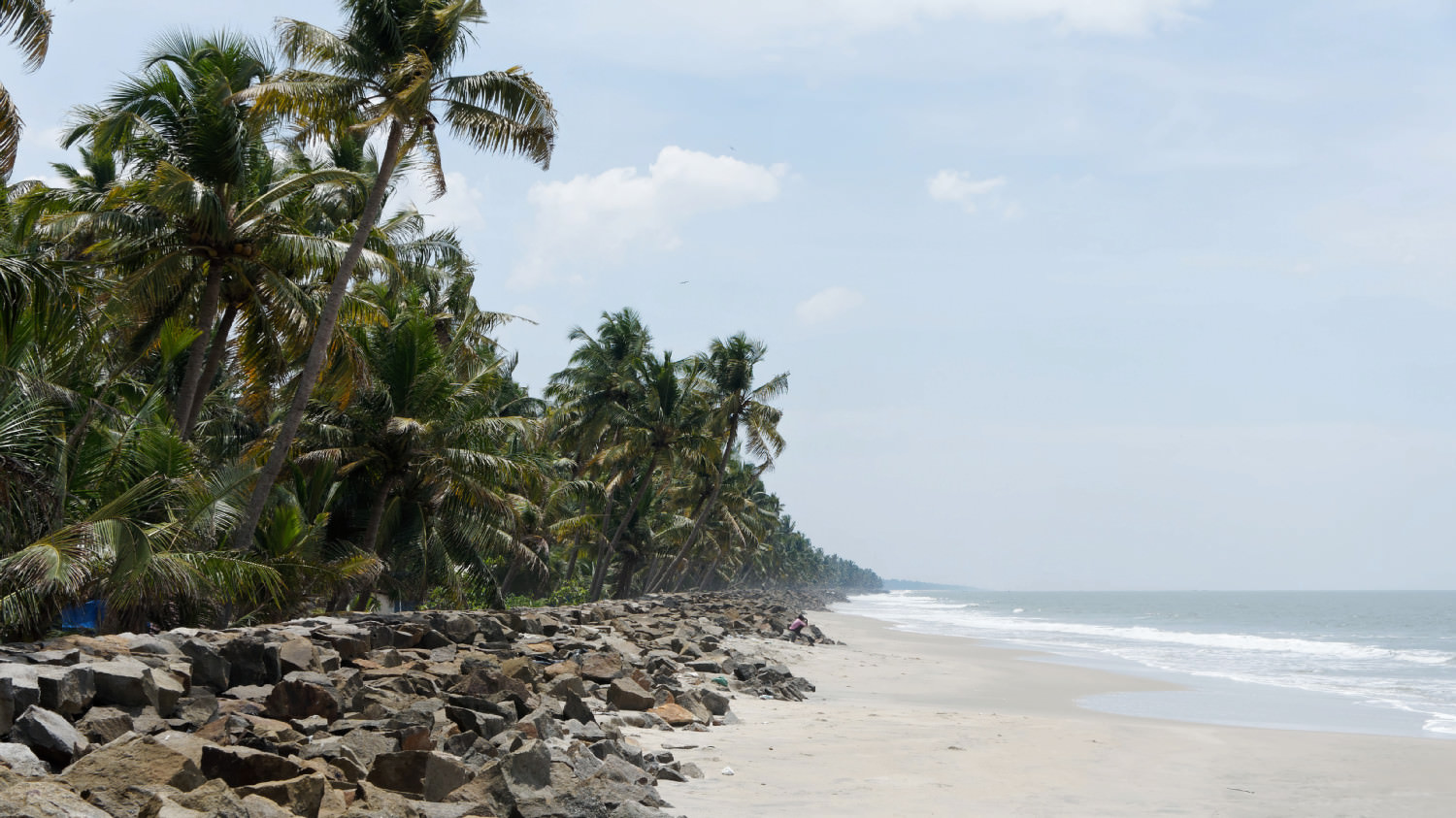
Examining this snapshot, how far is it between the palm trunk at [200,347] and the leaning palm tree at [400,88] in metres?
1.19

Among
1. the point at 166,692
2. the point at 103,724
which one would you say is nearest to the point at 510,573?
the point at 166,692

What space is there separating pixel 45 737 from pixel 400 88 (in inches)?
419

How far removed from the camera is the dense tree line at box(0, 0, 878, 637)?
29.8 feet

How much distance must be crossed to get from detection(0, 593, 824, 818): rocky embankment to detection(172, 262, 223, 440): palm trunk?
428cm

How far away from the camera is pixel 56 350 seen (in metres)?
8.91

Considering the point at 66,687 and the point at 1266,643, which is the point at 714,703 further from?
the point at 1266,643

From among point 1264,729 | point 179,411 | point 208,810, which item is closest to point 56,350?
point 179,411

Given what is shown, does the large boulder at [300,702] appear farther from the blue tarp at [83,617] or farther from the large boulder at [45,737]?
the blue tarp at [83,617]

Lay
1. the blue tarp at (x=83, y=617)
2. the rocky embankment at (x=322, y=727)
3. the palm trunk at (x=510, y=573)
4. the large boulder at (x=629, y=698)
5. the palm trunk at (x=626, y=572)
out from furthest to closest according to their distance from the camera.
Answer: the palm trunk at (x=626, y=572) < the palm trunk at (x=510, y=573) < the blue tarp at (x=83, y=617) < the large boulder at (x=629, y=698) < the rocky embankment at (x=322, y=727)

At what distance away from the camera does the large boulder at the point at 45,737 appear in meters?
5.29

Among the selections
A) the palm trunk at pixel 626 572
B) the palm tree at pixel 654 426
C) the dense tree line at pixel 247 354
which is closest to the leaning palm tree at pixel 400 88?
the dense tree line at pixel 247 354

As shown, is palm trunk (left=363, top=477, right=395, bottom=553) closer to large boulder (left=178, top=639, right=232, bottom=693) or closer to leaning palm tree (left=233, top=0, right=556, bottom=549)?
leaning palm tree (left=233, top=0, right=556, bottom=549)

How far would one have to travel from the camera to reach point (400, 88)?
1408cm

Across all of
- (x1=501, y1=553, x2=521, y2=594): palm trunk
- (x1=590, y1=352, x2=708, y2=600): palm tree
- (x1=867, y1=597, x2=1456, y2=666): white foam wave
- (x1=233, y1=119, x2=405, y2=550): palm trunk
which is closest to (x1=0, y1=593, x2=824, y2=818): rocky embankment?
(x1=233, y1=119, x2=405, y2=550): palm trunk
